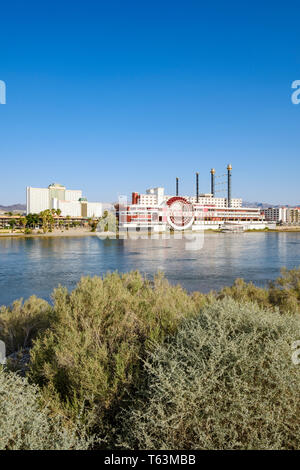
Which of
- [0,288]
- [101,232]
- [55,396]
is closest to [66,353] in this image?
[55,396]

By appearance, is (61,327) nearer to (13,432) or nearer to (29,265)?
(13,432)

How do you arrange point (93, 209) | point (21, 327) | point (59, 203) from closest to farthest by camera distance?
point (21, 327) < point (59, 203) < point (93, 209)

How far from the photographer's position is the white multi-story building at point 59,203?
129 metres

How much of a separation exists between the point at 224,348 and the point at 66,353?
1555mm

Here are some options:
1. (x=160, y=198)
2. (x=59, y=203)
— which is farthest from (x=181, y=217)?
(x=59, y=203)

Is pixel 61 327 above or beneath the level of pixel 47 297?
above

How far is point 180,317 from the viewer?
4.04 metres

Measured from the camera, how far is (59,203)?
129500 mm

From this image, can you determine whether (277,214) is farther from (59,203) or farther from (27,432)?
(27,432)

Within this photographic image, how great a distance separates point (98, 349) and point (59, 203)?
433ft

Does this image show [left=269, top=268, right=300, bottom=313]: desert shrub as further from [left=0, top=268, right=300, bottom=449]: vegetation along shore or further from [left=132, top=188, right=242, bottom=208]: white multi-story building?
[left=132, top=188, right=242, bottom=208]: white multi-story building

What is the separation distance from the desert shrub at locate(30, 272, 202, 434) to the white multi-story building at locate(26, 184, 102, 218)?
12010 centimetres

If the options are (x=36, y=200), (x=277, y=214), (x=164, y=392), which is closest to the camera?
(x=164, y=392)

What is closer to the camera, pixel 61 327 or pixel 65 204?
pixel 61 327
